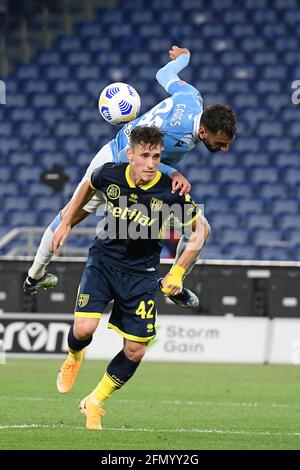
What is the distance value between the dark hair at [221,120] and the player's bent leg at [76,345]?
170 cm

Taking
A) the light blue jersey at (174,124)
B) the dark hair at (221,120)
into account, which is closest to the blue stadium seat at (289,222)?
the light blue jersey at (174,124)

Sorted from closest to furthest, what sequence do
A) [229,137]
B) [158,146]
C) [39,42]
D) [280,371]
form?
[158,146]
[229,137]
[280,371]
[39,42]

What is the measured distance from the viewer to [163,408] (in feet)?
34.4

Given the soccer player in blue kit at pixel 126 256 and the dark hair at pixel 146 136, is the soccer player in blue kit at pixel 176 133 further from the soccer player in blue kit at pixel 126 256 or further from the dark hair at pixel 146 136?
the dark hair at pixel 146 136

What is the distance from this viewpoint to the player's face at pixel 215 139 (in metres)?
8.41

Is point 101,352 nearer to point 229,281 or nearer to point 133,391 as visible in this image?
point 229,281

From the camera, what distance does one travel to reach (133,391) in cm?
1232

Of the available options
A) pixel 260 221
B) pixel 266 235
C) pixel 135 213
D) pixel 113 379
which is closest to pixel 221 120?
pixel 135 213

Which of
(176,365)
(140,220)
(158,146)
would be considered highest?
(158,146)

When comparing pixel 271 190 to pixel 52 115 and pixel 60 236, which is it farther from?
pixel 60 236

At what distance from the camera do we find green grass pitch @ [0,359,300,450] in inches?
304

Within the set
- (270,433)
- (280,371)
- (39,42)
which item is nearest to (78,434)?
(270,433)
